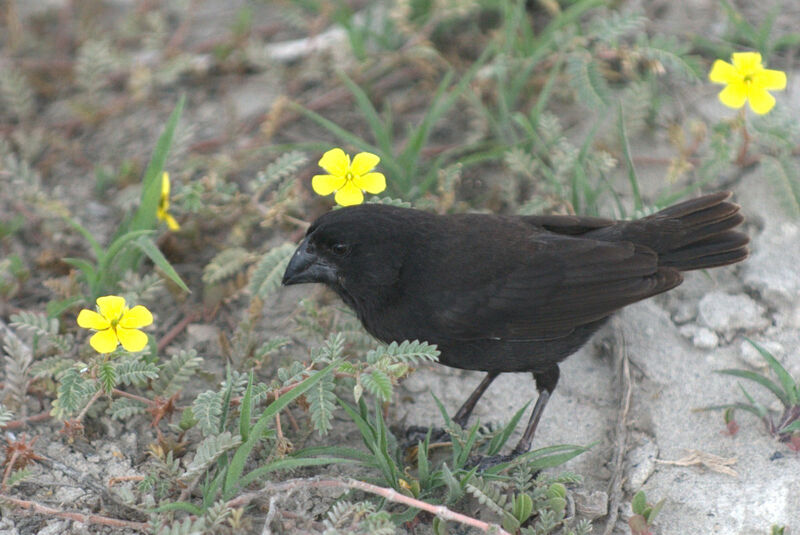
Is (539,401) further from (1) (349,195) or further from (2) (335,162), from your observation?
(2) (335,162)

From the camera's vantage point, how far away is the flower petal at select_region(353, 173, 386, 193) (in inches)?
167

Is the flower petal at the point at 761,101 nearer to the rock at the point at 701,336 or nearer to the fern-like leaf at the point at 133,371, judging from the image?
the rock at the point at 701,336

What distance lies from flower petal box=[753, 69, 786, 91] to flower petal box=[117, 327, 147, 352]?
121 inches

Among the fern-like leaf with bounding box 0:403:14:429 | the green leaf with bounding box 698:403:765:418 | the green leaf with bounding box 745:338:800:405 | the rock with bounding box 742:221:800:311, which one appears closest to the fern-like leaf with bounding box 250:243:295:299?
the fern-like leaf with bounding box 0:403:14:429

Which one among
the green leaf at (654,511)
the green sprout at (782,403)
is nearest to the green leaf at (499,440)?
the green leaf at (654,511)

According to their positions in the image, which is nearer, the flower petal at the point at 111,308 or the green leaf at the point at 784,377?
the flower petal at the point at 111,308

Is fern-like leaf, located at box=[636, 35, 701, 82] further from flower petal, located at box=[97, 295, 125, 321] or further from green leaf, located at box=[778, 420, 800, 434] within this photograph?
flower petal, located at box=[97, 295, 125, 321]

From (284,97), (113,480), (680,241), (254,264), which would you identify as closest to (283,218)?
(254,264)

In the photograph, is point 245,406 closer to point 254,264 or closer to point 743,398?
point 254,264

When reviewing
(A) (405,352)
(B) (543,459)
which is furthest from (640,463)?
(A) (405,352)

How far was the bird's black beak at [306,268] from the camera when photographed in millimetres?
4250

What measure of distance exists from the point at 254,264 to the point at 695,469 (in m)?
2.49

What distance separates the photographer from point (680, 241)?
4422 millimetres

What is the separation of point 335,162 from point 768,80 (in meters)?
2.12
